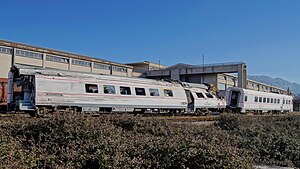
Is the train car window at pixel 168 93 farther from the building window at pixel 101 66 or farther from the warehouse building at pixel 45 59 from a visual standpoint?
the building window at pixel 101 66

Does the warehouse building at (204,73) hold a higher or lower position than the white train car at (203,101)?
higher

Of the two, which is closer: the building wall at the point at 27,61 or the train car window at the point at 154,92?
the train car window at the point at 154,92

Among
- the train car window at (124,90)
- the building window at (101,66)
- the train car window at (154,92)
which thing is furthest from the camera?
the building window at (101,66)

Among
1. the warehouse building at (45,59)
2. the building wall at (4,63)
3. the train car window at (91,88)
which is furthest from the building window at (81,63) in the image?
the train car window at (91,88)

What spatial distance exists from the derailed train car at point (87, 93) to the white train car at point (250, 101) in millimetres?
12060

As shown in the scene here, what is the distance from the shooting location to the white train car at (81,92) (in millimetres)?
15797

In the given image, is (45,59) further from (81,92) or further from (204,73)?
(81,92)

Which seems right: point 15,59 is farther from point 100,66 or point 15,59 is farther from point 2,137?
point 2,137

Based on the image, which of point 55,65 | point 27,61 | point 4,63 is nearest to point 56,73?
point 4,63

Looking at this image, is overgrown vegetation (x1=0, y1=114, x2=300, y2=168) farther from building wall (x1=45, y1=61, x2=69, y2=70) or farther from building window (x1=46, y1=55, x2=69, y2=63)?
building window (x1=46, y1=55, x2=69, y2=63)

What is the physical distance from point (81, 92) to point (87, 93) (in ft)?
1.37

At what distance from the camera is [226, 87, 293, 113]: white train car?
3466 centimetres

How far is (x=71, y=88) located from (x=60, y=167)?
1150 cm

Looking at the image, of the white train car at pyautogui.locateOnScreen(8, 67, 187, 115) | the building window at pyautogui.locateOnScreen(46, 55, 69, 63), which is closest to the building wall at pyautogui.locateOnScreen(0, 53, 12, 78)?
the building window at pyautogui.locateOnScreen(46, 55, 69, 63)
